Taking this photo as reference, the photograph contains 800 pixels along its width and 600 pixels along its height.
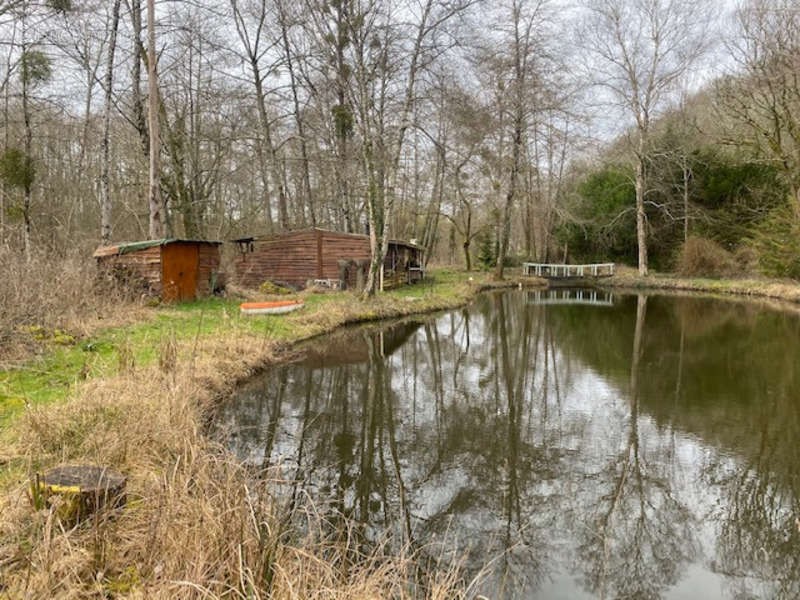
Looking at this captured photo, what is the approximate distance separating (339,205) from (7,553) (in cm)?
2473

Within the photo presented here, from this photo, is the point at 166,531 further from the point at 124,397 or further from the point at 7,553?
the point at 124,397

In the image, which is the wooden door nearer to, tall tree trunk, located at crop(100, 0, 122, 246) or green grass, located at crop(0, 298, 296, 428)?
green grass, located at crop(0, 298, 296, 428)

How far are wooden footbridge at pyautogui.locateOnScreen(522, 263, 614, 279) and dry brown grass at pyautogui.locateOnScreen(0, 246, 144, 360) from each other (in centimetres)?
2452

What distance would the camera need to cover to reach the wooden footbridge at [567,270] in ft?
99.2

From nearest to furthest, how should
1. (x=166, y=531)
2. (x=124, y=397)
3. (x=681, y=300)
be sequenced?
(x=166, y=531), (x=124, y=397), (x=681, y=300)

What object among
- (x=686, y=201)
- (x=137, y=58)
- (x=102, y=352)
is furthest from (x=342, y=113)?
(x=686, y=201)

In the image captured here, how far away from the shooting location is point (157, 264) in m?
14.0

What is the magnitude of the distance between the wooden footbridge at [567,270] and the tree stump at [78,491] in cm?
2983

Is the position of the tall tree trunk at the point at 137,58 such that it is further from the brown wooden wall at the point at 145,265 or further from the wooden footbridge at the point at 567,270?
the wooden footbridge at the point at 567,270

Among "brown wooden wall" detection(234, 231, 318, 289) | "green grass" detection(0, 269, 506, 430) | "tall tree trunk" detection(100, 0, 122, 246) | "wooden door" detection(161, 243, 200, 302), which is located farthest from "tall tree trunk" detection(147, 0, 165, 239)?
"brown wooden wall" detection(234, 231, 318, 289)

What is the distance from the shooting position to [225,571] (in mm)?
2859

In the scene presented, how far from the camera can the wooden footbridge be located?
30.2m

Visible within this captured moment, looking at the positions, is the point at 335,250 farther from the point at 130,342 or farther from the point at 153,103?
the point at 130,342

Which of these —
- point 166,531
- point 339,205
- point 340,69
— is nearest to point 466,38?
point 340,69
